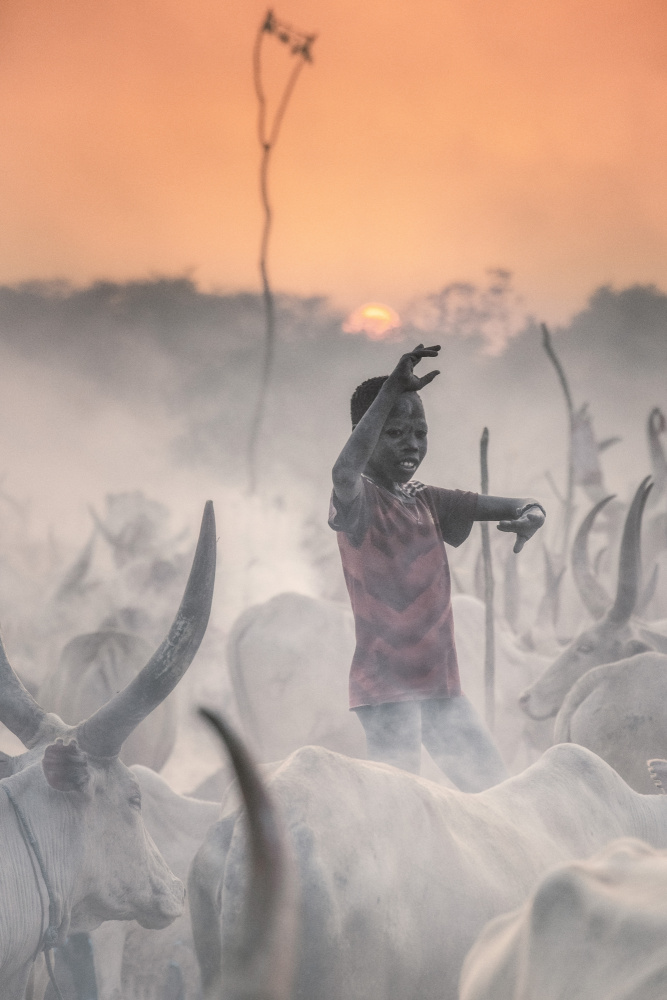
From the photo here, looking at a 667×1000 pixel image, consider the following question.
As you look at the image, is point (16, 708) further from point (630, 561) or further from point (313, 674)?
point (313, 674)

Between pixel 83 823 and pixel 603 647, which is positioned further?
pixel 603 647

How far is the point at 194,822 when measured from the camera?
2.36 meters

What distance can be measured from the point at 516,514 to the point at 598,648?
1222 millimetres

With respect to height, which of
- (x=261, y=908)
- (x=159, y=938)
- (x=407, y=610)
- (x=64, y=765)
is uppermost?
(x=407, y=610)

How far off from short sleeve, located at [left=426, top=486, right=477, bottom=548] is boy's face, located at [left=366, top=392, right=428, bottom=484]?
0.09 m

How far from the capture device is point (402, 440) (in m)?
1.69

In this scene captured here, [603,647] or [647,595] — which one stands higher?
[647,595]

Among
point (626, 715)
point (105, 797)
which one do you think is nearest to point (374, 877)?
point (105, 797)

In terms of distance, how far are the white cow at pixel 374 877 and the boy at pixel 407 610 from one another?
0.81ft

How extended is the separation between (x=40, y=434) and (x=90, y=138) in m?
1.27

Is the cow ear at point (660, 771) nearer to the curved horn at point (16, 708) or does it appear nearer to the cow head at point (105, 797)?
the cow head at point (105, 797)

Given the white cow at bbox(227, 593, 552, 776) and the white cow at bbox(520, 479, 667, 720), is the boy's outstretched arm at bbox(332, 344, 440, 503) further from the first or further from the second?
the white cow at bbox(227, 593, 552, 776)

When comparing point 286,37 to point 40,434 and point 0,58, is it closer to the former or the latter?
point 0,58

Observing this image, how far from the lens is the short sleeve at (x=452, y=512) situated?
1766 mm
